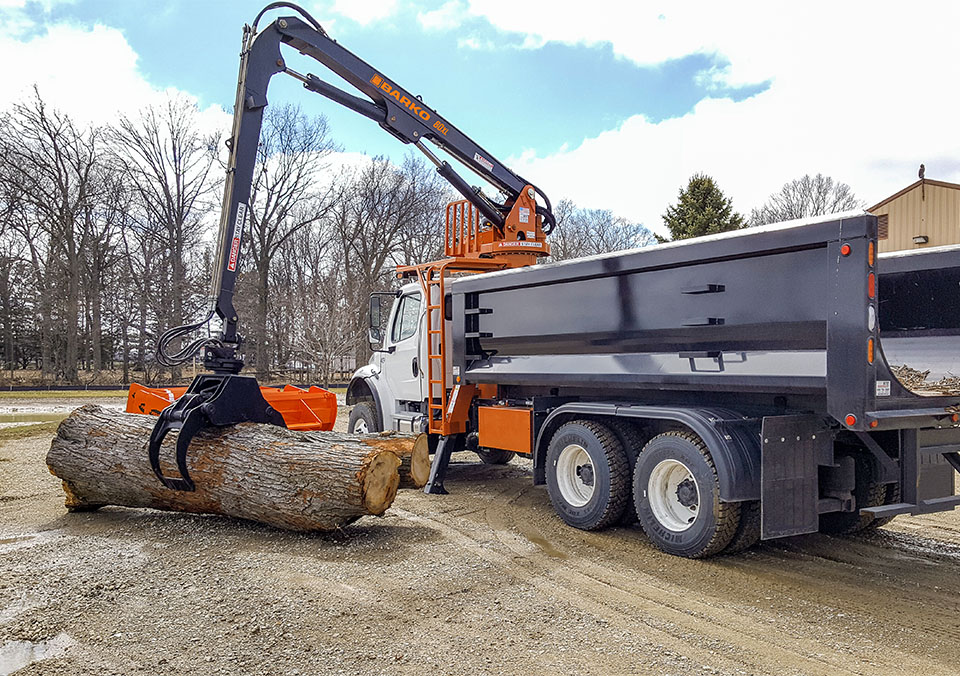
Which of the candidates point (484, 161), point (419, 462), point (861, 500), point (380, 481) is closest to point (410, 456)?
point (419, 462)

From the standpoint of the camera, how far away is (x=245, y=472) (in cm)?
568

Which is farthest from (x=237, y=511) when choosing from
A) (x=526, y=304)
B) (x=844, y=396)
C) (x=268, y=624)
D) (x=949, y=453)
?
(x=949, y=453)

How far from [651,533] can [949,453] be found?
2.09 meters

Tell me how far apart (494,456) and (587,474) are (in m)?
3.38

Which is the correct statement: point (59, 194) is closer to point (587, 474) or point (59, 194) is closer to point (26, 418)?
point (26, 418)

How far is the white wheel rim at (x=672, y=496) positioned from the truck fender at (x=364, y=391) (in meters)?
4.56

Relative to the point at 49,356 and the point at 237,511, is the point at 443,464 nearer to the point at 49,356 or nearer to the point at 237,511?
the point at 237,511

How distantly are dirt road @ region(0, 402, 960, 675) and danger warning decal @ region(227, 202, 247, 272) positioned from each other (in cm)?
232

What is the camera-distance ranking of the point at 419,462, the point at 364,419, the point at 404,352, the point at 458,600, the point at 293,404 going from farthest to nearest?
the point at 293,404 → the point at 364,419 → the point at 404,352 → the point at 419,462 → the point at 458,600

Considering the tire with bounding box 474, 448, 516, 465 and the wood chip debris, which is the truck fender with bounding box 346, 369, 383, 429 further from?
the wood chip debris

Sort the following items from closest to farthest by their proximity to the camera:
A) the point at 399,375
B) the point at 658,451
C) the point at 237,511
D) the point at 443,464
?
1. the point at 658,451
2. the point at 237,511
3. the point at 443,464
4. the point at 399,375

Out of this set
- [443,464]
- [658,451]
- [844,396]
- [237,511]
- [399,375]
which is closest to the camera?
[844,396]

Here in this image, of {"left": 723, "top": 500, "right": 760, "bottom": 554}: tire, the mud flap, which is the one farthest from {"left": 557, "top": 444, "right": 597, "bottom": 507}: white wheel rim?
the mud flap

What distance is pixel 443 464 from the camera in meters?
7.86
